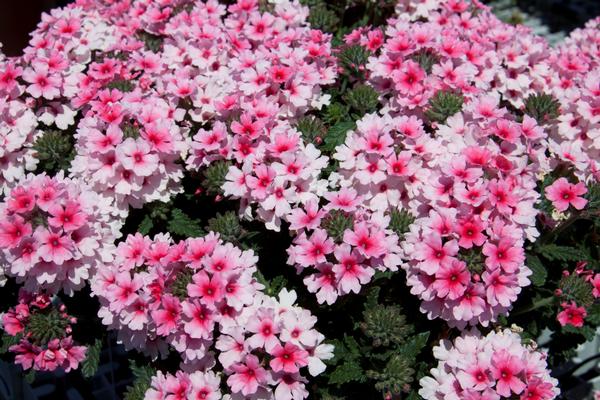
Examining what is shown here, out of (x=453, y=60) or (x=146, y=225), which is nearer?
(x=146, y=225)

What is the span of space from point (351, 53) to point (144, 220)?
3.30 ft

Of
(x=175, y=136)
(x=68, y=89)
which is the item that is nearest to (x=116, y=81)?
(x=68, y=89)

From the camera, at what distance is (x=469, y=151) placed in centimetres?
211

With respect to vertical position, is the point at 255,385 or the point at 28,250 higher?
the point at 28,250

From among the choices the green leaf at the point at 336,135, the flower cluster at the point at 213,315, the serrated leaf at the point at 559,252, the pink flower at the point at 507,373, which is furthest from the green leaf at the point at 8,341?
the serrated leaf at the point at 559,252

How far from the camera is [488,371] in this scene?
5.97 feet

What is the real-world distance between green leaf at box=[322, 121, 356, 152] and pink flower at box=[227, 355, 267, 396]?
0.80 m

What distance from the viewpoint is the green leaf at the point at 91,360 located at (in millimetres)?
2086

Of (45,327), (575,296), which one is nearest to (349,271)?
(575,296)

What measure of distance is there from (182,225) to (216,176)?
20cm

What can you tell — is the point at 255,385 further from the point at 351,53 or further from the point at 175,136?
the point at 351,53

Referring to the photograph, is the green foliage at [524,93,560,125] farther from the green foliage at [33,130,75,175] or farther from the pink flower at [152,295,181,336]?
the green foliage at [33,130,75,175]

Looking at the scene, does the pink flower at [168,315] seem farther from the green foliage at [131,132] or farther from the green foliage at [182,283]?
the green foliage at [131,132]

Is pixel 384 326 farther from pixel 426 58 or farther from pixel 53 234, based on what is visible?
pixel 426 58
